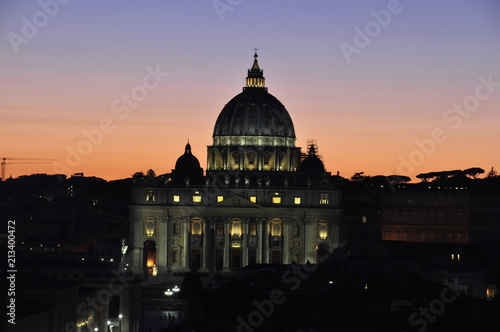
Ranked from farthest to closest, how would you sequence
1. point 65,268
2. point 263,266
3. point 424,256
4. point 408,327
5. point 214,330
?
point 424,256 < point 263,266 < point 65,268 < point 214,330 < point 408,327

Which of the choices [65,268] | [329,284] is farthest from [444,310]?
[65,268]

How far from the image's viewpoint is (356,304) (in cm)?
11469

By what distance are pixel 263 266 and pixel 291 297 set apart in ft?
155

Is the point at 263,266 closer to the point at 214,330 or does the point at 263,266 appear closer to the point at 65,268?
the point at 65,268

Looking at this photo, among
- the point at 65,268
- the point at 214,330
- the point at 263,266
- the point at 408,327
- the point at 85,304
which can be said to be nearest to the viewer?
the point at 408,327

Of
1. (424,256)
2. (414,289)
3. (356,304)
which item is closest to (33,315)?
(356,304)

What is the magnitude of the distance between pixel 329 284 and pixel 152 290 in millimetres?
38383

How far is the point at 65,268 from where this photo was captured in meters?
145

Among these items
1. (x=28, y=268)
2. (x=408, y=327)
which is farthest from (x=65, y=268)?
(x=408, y=327)

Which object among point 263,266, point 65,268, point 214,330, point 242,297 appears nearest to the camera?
point 214,330

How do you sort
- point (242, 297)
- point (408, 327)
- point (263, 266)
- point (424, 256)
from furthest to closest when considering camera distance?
point (424, 256), point (263, 266), point (242, 297), point (408, 327)

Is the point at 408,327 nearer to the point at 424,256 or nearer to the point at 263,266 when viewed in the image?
the point at 263,266

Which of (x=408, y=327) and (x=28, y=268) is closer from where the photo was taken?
(x=408, y=327)

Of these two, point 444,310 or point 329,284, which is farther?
point 329,284
